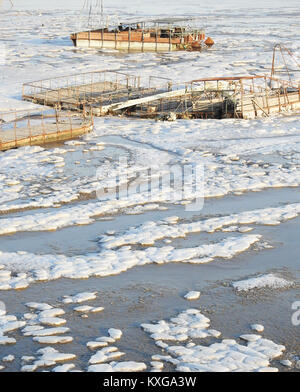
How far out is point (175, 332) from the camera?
29.3 feet

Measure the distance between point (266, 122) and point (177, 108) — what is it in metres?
3.44

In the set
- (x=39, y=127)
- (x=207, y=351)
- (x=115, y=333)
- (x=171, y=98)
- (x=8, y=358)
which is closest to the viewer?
(x=8, y=358)

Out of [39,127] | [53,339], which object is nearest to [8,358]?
[53,339]

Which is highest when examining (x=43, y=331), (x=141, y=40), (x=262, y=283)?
(x=141, y=40)

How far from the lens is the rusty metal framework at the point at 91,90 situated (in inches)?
990

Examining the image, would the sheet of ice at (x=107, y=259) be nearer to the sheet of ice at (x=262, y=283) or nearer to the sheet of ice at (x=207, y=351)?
the sheet of ice at (x=262, y=283)

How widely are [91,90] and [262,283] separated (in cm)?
1841

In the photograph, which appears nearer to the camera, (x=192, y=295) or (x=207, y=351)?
(x=207, y=351)

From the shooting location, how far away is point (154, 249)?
11859mm

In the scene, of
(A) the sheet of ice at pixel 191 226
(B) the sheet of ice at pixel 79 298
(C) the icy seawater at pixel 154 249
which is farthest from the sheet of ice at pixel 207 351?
(A) the sheet of ice at pixel 191 226

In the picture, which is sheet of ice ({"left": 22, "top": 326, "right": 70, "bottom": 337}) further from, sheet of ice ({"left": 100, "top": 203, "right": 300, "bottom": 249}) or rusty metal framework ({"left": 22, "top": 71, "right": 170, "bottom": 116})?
rusty metal framework ({"left": 22, "top": 71, "right": 170, "bottom": 116})

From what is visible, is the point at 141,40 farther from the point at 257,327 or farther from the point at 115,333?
the point at 115,333

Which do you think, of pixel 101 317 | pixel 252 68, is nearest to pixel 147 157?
pixel 101 317

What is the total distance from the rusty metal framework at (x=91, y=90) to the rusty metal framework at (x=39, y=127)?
0.56 meters
